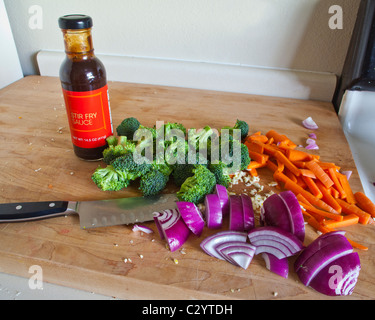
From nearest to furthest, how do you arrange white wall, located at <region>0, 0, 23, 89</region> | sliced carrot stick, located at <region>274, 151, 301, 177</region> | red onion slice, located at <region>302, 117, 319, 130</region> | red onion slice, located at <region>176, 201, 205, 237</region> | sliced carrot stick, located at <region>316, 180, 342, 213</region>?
red onion slice, located at <region>176, 201, 205, 237</region>, sliced carrot stick, located at <region>316, 180, 342, 213</region>, sliced carrot stick, located at <region>274, 151, 301, 177</region>, red onion slice, located at <region>302, 117, 319, 130</region>, white wall, located at <region>0, 0, 23, 89</region>

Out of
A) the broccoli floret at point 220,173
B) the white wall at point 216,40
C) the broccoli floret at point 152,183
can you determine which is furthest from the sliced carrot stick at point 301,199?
the white wall at point 216,40

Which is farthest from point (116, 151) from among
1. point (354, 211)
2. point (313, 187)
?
point (354, 211)

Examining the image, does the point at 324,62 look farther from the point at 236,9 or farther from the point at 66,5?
the point at 66,5

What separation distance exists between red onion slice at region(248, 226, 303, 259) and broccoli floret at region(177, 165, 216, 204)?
18cm

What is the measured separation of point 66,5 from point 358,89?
1538 millimetres

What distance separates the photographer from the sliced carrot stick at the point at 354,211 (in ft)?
2.89

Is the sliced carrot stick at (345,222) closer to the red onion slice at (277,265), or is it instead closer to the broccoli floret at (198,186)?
the red onion slice at (277,265)

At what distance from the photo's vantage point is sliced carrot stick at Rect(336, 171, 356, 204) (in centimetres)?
95

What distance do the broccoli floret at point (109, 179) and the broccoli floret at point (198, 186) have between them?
19 cm

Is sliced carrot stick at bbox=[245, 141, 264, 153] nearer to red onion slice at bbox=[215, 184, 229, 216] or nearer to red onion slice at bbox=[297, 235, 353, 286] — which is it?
red onion slice at bbox=[215, 184, 229, 216]

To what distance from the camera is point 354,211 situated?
896mm

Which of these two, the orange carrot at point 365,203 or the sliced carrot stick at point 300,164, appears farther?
the sliced carrot stick at point 300,164
